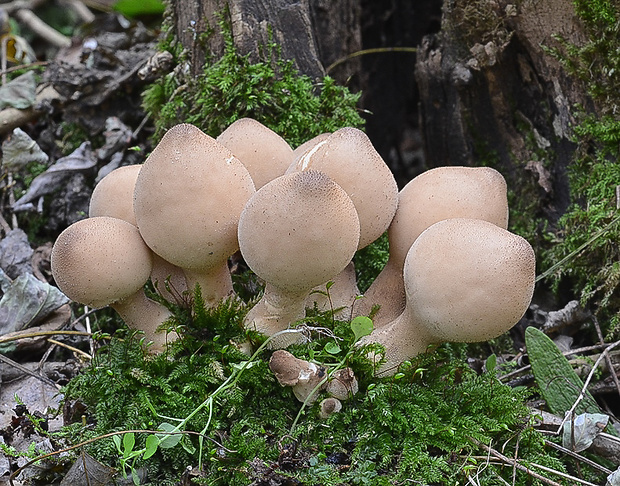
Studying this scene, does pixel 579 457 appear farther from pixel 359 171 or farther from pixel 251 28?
pixel 251 28

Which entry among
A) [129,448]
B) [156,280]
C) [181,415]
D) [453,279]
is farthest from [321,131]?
[129,448]

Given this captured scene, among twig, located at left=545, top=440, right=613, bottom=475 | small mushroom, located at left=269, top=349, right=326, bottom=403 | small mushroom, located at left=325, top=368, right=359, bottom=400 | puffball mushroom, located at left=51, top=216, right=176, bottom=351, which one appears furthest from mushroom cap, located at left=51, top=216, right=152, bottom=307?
twig, located at left=545, top=440, right=613, bottom=475

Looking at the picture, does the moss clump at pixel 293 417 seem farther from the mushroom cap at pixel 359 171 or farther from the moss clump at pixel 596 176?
the moss clump at pixel 596 176

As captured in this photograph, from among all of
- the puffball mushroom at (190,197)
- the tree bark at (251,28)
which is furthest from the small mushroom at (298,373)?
the tree bark at (251,28)

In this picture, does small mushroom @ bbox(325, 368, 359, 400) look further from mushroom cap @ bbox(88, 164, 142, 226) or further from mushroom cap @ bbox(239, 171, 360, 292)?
mushroom cap @ bbox(88, 164, 142, 226)

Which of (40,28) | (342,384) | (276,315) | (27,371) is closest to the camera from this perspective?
(342,384)

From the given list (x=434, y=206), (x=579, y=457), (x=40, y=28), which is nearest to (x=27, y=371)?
(x=434, y=206)
